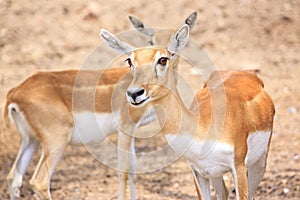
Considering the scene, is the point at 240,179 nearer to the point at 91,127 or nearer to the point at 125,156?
the point at 125,156

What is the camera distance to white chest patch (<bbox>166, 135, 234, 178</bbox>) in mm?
5312

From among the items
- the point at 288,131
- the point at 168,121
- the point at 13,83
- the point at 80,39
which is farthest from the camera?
the point at 80,39

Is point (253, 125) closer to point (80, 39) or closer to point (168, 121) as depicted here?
point (168, 121)

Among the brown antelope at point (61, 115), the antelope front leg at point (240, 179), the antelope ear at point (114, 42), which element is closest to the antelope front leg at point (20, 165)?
the brown antelope at point (61, 115)

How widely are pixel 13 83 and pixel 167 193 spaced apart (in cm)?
438

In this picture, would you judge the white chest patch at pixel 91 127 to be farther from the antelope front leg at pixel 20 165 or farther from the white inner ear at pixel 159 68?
the white inner ear at pixel 159 68

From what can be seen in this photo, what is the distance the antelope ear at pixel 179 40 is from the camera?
5.50m

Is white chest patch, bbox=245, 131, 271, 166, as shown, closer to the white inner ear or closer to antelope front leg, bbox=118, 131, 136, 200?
the white inner ear

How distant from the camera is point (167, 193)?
7.64 meters

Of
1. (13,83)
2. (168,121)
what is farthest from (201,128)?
(13,83)

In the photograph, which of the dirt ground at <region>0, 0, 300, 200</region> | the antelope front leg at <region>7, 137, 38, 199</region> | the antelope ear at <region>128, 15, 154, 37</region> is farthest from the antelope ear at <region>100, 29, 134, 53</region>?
the dirt ground at <region>0, 0, 300, 200</region>

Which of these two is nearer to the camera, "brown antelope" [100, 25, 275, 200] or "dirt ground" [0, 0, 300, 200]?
"brown antelope" [100, 25, 275, 200]

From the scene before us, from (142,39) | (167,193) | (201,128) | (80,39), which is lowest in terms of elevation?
(167,193)

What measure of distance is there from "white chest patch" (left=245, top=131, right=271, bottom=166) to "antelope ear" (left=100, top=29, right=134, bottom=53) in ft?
3.79
